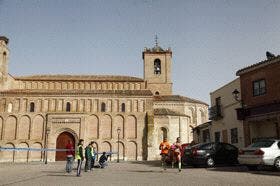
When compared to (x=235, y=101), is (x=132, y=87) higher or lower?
higher

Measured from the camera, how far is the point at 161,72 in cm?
5797

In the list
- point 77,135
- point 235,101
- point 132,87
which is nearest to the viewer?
point 235,101

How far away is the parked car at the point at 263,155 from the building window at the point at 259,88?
6.04m

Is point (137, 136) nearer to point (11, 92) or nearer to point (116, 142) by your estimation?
point (116, 142)

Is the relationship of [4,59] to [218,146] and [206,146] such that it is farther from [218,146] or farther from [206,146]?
[218,146]

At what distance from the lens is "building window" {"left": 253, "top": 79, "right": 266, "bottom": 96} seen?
66.1ft

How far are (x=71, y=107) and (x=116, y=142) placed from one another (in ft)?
26.0

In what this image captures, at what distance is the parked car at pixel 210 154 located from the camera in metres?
17.4

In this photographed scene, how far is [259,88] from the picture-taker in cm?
2052

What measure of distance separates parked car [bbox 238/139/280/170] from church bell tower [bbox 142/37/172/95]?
41989mm

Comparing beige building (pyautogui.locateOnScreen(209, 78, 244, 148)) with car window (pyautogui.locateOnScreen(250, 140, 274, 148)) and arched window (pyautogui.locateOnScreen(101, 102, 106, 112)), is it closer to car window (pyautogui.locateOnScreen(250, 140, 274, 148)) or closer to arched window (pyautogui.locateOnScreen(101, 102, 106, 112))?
car window (pyautogui.locateOnScreen(250, 140, 274, 148))

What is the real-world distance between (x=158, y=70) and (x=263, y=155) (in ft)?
148

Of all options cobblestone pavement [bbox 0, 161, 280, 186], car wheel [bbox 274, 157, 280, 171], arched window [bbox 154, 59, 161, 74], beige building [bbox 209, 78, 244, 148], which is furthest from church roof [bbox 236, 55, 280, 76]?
arched window [bbox 154, 59, 161, 74]

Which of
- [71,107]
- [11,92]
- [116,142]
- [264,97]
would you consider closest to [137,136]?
[116,142]
